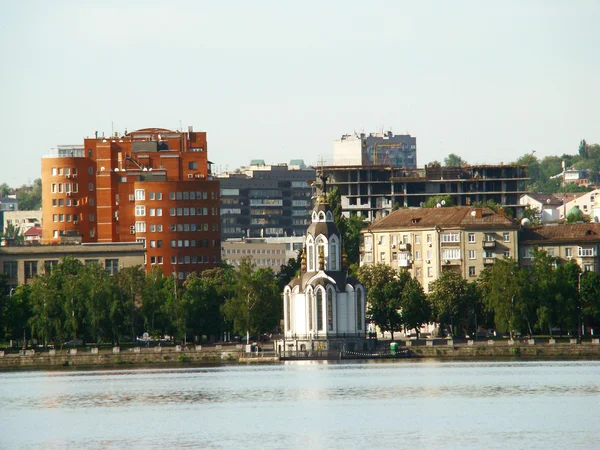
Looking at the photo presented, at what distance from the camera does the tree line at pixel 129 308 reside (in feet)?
593

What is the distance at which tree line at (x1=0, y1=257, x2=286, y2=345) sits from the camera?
181 m

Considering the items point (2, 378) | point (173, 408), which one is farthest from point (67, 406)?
point (2, 378)

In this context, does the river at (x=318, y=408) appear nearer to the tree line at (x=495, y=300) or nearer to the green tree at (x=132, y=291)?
the tree line at (x=495, y=300)

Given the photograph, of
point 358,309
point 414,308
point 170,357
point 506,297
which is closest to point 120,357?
point 170,357

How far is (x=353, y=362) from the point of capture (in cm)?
17025

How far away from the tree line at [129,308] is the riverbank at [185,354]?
Answer: 3.41 m

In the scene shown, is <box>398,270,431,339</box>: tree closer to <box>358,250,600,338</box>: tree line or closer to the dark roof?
<box>358,250,600,338</box>: tree line

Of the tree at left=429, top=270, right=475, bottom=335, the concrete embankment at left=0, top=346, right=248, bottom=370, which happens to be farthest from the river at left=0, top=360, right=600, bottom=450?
the tree at left=429, top=270, right=475, bottom=335

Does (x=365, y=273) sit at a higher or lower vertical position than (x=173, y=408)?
higher

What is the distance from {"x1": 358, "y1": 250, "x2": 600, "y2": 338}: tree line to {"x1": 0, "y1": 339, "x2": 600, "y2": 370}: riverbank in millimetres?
3451

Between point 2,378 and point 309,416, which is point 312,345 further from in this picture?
point 309,416

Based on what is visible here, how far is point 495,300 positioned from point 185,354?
31386 mm

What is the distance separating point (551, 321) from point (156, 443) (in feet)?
279

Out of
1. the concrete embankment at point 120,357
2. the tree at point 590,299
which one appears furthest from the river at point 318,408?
the tree at point 590,299
